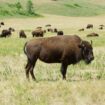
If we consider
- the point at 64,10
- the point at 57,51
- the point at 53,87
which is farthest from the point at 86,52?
the point at 64,10

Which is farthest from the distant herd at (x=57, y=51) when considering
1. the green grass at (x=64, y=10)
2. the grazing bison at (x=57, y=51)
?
the green grass at (x=64, y=10)

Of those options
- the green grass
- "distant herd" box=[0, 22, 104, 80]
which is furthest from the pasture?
the green grass

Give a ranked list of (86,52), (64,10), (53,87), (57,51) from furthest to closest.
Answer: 1. (64,10)
2. (86,52)
3. (57,51)
4. (53,87)

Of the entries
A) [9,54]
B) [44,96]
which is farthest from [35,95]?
[9,54]

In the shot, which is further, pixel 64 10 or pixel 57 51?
pixel 64 10

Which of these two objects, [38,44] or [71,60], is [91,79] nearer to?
[71,60]

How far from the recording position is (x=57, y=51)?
13.9 meters

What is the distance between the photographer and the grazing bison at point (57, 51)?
13.9 m

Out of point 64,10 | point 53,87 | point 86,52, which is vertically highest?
point 86,52

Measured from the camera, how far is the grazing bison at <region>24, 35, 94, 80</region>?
546 inches

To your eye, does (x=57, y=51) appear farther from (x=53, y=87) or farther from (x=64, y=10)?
(x=64, y=10)

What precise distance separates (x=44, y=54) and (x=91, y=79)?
168 centimetres

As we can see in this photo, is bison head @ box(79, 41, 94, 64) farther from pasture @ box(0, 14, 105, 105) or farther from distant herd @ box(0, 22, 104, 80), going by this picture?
pasture @ box(0, 14, 105, 105)

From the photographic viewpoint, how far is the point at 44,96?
11102 millimetres
